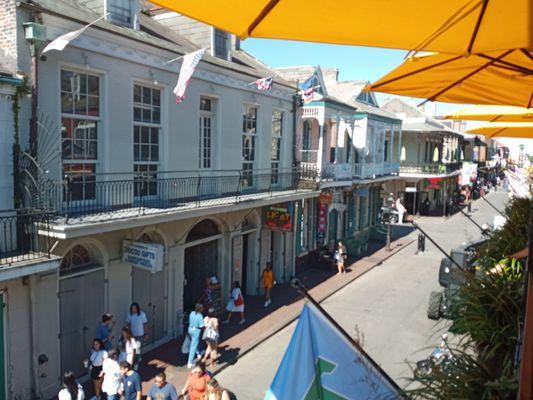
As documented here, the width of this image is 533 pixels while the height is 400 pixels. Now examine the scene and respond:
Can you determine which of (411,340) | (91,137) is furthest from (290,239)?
(91,137)

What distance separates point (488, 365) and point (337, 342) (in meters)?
1.90

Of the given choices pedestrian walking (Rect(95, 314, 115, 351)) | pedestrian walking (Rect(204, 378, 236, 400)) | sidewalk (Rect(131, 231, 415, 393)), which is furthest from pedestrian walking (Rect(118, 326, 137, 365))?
pedestrian walking (Rect(204, 378, 236, 400))

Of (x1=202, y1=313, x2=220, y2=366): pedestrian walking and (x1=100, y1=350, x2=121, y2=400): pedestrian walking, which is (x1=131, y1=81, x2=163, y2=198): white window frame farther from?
(x1=100, y1=350, x2=121, y2=400): pedestrian walking

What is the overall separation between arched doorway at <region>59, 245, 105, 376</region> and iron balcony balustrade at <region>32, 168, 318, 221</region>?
117 cm

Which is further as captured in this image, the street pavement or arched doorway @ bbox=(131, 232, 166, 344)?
arched doorway @ bbox=(131, 232, 166, 344)

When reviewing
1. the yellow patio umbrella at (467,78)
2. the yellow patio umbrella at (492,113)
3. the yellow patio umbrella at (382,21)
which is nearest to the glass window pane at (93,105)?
the yellow patio umbrella at (492,113)

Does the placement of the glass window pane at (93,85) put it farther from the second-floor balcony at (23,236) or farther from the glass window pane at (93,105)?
the second-floor balcony at (23,236)

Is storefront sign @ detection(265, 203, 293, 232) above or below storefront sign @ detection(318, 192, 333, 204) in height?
below

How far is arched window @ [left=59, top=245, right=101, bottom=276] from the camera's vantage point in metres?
10.3

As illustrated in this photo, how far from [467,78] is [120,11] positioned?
32.5 feet

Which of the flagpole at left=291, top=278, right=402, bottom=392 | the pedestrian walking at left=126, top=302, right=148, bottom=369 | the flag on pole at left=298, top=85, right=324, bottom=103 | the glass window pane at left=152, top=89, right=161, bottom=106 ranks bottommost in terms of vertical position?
the pedestrian walking at left=126, top=302, right=148, bottom=369

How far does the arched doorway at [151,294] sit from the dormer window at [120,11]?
5466 mm

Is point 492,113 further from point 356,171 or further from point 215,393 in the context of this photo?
point 356,171

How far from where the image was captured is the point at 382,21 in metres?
2.71
